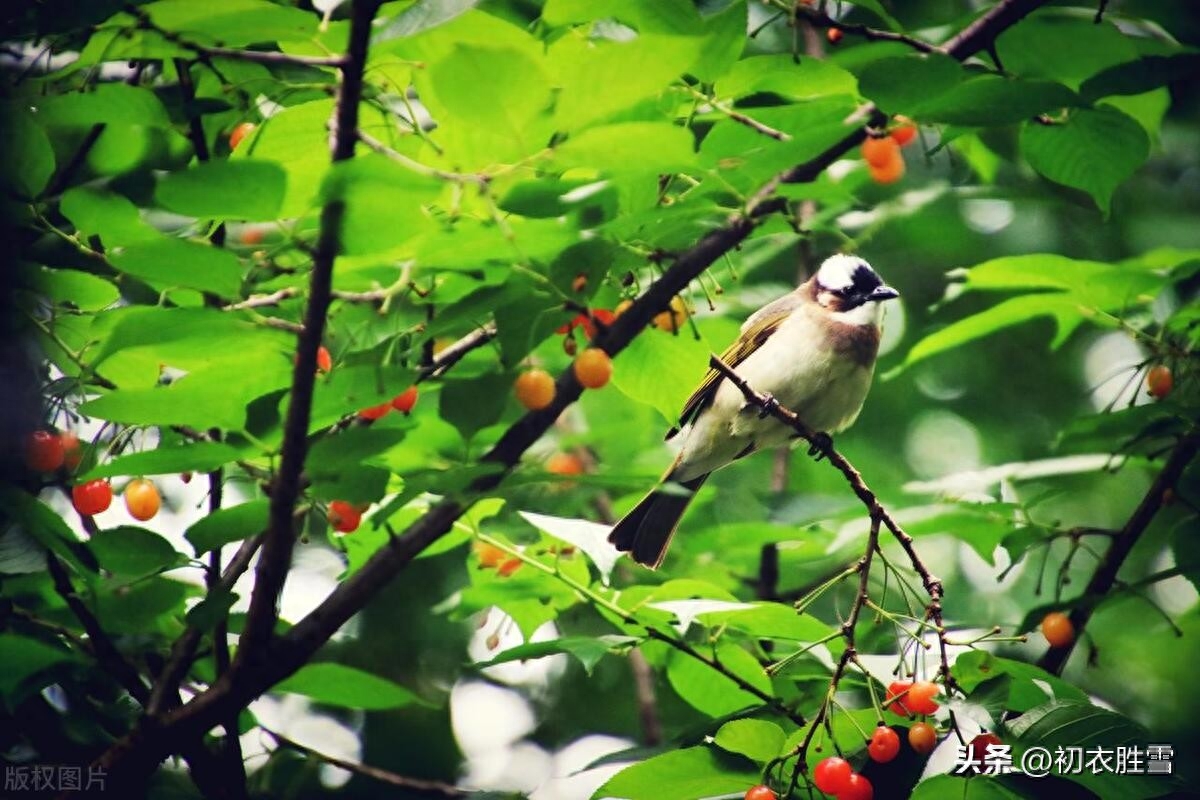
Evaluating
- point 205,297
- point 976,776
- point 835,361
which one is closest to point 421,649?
point 835,361

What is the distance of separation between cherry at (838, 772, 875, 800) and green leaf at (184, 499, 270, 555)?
1.29 metres

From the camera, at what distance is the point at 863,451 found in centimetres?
577

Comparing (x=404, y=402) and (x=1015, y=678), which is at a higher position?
(x=404, y=402)

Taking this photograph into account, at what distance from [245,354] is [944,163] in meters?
5.33

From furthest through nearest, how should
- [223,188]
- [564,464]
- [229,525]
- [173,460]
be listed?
[564,464] < [229,525] < [173,460] < [223,188]

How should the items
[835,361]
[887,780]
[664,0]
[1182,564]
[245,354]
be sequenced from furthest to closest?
[835,361]
[1182,564]
[887,780]
[664,0]
[245,354]

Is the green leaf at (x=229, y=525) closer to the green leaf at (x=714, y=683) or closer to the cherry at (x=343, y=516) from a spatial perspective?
the cherry at (x=343, y=516)

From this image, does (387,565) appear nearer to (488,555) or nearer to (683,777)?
(683,777)

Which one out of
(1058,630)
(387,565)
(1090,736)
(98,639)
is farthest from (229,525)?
(1058,630)

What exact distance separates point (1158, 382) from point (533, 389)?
216 centimetres

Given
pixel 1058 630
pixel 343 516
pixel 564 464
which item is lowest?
pixel 564 464

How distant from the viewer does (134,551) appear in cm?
225

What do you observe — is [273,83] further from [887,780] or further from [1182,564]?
[1182,564]

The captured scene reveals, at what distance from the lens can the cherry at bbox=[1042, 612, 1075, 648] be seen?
3.05 m
